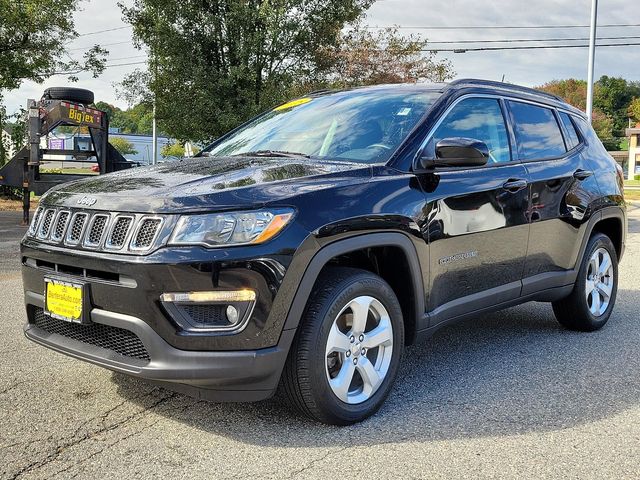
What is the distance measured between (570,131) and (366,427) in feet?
10.6

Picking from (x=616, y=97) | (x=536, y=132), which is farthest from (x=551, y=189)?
(x=616, y=97)

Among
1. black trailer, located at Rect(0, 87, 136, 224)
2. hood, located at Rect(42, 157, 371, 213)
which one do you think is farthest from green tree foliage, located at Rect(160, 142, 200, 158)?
hood, located at Rect(42, 157, 371, 213)

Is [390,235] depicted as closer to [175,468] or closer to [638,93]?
[175,468]

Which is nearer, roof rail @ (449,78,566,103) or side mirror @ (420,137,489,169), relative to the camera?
side mirror @ (420,137,489,169)

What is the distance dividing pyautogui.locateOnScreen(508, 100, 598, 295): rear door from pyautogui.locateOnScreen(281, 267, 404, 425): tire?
1.50m

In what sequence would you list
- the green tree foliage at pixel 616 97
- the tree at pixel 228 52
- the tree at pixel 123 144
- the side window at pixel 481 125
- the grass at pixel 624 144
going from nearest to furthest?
Answer: the side window at pixel 481 125 < the tree at pixel 228 52 < the tree at pixel 123 144 < the grass at pixel 624 144 < the green tree foliage at pixel 616 97

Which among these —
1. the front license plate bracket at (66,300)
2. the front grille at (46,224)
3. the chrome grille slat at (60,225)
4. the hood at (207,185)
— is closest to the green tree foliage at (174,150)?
the hood at (207,185)

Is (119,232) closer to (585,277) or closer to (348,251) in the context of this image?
(348,251)

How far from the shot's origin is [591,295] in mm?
5504

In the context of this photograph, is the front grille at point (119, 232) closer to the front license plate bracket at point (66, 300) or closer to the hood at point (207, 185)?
the hood at point (207, 185)

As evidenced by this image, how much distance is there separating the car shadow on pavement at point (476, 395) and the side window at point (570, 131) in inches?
59.1

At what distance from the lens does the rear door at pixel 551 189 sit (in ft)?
15.4

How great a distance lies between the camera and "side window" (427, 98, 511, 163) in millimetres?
4234

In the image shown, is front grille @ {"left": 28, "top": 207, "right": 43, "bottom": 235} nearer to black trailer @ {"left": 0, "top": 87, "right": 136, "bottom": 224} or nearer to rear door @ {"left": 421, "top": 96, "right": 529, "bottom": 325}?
rear door @ {"left": 421, "top": 96, "right": 529, "bottom": 325}
